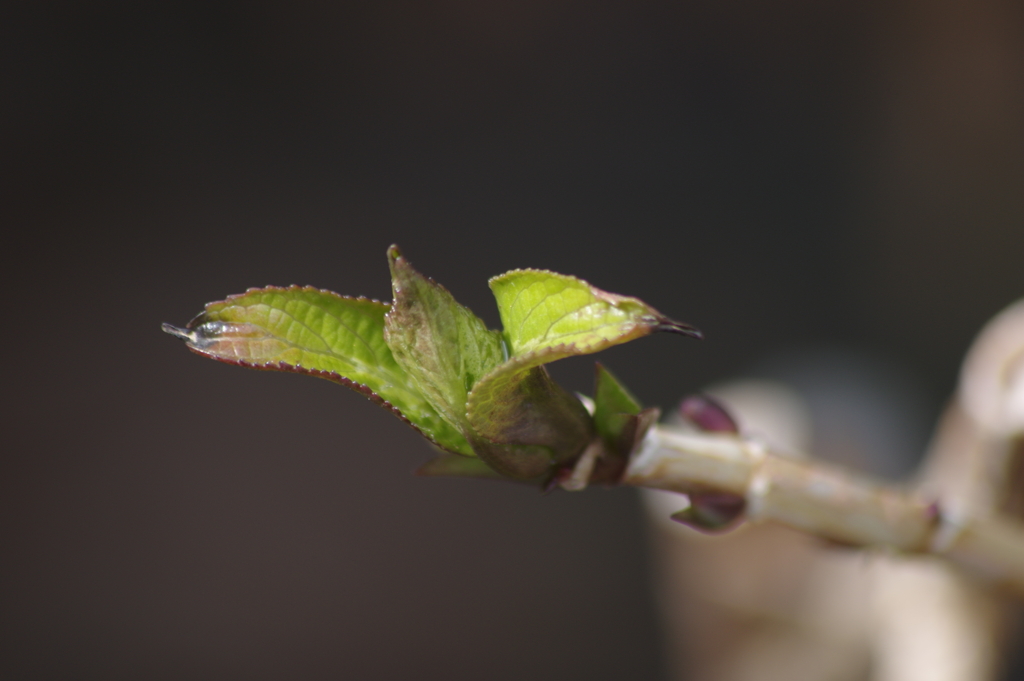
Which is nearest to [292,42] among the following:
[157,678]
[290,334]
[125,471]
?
[125,471]

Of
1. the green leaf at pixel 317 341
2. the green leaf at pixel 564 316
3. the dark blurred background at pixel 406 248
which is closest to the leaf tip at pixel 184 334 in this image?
the green leaf at pixel 317 341

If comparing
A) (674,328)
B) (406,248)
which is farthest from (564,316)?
(406,248)

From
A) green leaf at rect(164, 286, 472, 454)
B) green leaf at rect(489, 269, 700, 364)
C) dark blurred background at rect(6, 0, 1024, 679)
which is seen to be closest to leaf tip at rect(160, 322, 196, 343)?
green leaf at rect(164, 286, 472, 454)

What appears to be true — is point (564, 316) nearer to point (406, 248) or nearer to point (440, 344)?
point (440, 344)

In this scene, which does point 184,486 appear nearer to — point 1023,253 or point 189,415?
point 189,415

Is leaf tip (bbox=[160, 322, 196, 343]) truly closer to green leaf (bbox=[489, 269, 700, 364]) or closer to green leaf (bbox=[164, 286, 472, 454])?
green leaf (bbox=[164, 286, 472, 454])
